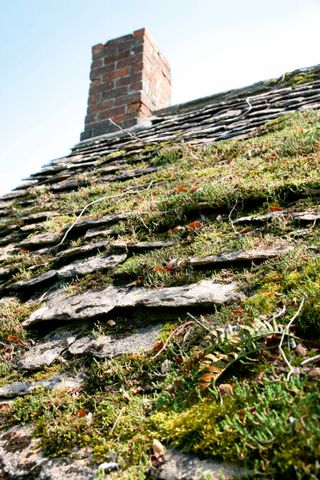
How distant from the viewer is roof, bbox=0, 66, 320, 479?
125cm

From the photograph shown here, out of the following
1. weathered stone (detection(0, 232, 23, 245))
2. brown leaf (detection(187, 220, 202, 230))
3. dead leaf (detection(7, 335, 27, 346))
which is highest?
brown leaf (detection(187, 220, 202, 230))

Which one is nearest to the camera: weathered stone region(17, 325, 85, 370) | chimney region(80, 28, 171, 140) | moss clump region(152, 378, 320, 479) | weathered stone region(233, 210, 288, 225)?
moss clump region(152, 378, 320, 479)

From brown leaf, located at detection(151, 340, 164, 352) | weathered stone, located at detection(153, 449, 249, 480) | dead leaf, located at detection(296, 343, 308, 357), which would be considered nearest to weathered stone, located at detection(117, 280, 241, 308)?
brown leaf, located at detection(151, 340, 164, 352)

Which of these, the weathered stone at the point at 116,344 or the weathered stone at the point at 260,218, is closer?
the weathered stone at the point at 116,344

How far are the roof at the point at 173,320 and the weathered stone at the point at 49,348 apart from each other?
0.03 ft

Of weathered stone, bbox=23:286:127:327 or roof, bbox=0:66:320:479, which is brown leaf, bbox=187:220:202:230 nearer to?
roof, bbox=0:66:320:479

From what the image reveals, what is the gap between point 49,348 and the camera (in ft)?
7.09

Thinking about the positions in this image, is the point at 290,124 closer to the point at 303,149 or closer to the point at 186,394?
the point at 303,149

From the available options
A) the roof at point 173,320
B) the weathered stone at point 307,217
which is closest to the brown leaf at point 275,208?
the roof at point 173,320

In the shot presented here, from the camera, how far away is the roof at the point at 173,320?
125cm

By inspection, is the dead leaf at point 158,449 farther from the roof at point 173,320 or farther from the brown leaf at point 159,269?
the brown leaf at point 159,269

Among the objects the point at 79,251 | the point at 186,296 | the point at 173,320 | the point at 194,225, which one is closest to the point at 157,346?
the point at 173,320

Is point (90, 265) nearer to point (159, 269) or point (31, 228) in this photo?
point (159, 269)

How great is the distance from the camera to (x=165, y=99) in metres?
7.95
